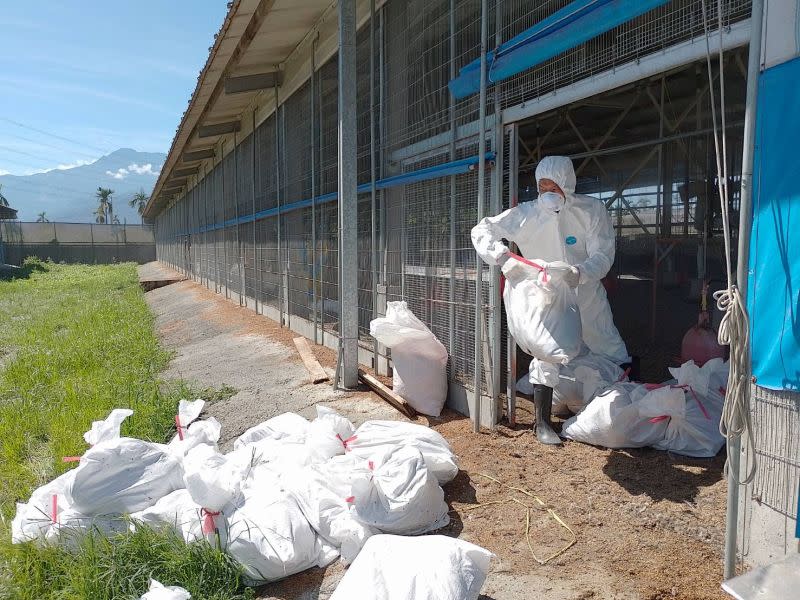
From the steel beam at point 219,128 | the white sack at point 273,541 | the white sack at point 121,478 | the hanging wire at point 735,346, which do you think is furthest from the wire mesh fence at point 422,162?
the steel beam at point 219,128

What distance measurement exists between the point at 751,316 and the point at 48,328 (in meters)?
13.0

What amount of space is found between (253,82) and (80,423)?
660cm

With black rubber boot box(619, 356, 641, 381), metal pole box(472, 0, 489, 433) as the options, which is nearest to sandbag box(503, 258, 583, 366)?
metal pole box(472, 0, 489, 433)

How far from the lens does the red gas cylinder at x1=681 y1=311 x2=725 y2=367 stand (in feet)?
16.0

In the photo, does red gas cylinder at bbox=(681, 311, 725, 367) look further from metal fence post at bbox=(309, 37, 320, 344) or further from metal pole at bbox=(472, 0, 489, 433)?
metal fence post at bbox=(309, 37, 320, 344)

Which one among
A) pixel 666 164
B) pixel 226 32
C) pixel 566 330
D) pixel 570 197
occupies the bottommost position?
pixel 566 330

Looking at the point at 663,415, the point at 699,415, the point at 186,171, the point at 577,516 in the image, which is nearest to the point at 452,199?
the point at 663,415

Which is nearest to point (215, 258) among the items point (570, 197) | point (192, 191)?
point (192, 191)

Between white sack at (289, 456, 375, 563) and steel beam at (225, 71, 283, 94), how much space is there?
7.79 meters

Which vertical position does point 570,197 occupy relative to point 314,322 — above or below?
above

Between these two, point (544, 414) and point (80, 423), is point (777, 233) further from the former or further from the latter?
point (80, 423)

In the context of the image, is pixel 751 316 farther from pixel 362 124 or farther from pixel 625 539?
pixel 362 124

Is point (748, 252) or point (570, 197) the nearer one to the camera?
point (748, 252)

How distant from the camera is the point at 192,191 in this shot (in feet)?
76.8
